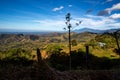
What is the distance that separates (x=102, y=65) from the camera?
128 feet

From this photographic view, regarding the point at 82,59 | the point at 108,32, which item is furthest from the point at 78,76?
the point at 82,59

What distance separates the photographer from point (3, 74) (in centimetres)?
794

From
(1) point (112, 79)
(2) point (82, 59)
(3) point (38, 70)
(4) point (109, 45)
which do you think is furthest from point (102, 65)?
(3) point (38, 70)

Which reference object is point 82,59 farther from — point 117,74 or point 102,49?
point 117,74

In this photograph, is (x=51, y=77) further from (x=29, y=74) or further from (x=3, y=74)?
(x=3, y=74)

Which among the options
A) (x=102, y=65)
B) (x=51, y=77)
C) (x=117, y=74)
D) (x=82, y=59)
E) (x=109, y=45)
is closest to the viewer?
(x=51, y=77)

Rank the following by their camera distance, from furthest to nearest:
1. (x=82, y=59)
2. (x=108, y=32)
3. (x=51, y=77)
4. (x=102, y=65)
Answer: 1. (x=82, y=59)
2. (x=102, y=65)
3. (x=108, y=32)
4. (x=51, y=77)

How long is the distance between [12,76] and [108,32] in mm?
7350

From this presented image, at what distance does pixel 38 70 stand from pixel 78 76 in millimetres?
Result: 2524

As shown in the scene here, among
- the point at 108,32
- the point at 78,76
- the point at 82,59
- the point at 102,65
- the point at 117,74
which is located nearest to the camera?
the point at 78,76

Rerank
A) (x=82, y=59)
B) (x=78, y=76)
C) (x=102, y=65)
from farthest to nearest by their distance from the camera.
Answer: (x=82, y=59)
(x=102, y=65)
(x=78, y=76)

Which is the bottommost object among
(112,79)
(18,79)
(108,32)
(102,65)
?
(102,65)

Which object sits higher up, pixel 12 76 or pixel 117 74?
pixel 12 76

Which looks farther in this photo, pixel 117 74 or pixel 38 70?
pixel 117 74
